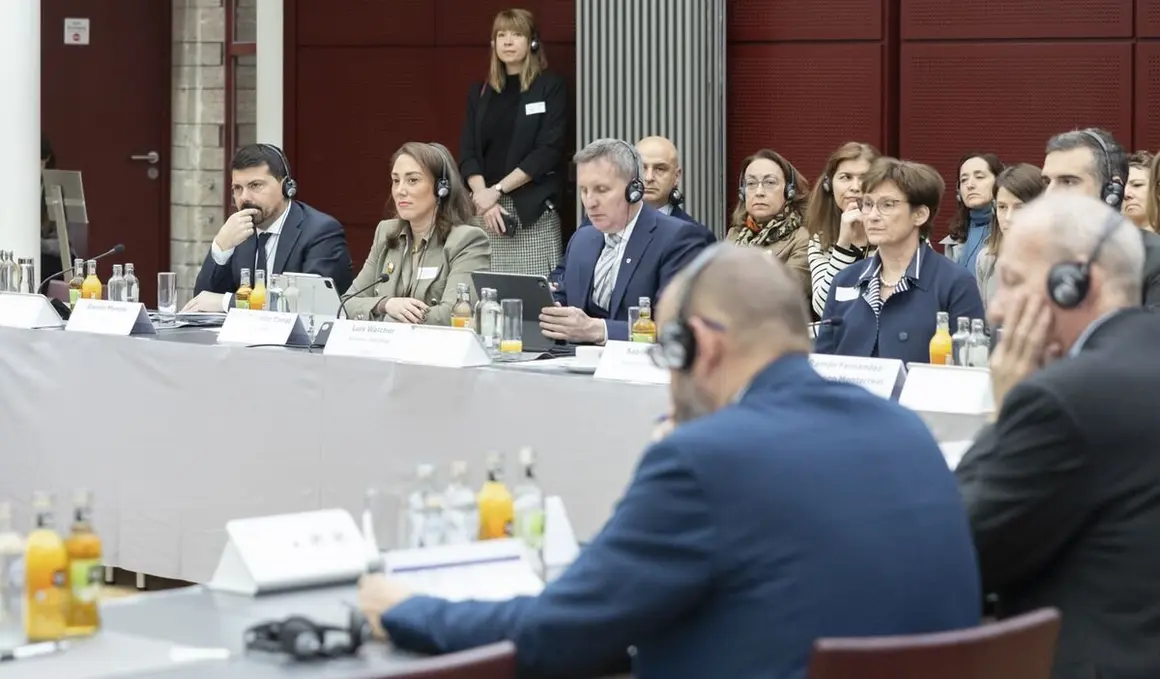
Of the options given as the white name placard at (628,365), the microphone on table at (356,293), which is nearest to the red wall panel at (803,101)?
the microphone on table at (356,293)

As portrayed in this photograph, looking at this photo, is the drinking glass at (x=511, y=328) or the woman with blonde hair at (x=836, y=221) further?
the woman with blonde hair at (x=836, y=221)

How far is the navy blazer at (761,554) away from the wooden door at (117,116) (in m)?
8.32

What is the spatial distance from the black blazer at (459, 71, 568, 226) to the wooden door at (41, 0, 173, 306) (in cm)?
277

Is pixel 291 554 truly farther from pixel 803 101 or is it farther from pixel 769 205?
pixel 803 101

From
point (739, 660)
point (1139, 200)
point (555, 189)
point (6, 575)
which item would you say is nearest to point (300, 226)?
point (555, 189)

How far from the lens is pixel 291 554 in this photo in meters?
2.35

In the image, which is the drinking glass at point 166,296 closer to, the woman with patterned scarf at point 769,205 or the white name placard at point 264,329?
the white name placard at point 264,329

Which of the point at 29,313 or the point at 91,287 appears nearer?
the point at 29,313

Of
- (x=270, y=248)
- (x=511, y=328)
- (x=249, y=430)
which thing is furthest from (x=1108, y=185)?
(x=270, y=248)

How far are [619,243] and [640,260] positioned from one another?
120 mm

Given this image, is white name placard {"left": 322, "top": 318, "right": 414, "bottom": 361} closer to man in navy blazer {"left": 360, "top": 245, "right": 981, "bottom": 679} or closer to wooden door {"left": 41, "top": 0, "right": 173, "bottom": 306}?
man in navy blazer {"left": 360, "top": 245, "right": 981, "bottom": 679}

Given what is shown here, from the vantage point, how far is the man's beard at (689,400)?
201 cm

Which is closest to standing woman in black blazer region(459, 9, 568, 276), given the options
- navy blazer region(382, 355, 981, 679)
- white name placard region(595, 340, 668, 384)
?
white name placard region(595, 340, 668, 384)

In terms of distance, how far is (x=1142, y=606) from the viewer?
217cm
